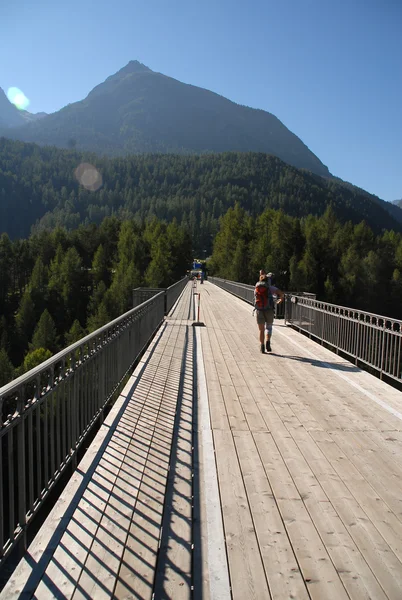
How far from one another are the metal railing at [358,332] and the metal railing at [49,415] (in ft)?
16.8

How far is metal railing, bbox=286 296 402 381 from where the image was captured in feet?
29.5

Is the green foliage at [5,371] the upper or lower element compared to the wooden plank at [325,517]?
lower

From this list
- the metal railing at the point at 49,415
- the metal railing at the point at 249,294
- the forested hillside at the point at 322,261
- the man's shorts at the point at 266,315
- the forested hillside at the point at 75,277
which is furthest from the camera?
the forested hillside at the point at 322,261

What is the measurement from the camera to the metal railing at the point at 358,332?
8.98 metres

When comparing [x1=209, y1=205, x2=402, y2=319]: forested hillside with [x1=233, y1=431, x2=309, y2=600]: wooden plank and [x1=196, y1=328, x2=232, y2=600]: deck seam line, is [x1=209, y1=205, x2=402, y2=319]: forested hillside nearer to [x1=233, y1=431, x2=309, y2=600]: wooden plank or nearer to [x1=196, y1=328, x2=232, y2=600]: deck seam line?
[x1=196, y1=328, x2=232, y2=600]: deck seam line

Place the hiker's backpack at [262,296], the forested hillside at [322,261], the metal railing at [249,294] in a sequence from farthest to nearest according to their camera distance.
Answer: the forested hillside at [322,261] < the metal railing at [249,294] < the hiker's backpack at [262,296]

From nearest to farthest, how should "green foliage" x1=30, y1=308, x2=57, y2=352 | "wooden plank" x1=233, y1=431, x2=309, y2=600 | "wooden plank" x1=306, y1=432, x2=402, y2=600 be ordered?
"wooden plank" x1=233, y1=431, x2=309, y2=600 → "wooden plank" x1=306, y1=432, x2=402, y2=600 → "green foliage" x1=30, y1=308, x2=57, y2=352

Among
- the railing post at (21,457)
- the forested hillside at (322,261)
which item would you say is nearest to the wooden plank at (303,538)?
the railing post at (21,457)

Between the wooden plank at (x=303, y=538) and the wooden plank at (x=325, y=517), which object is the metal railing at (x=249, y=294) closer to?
the wooden plank at (x=325, y=517)

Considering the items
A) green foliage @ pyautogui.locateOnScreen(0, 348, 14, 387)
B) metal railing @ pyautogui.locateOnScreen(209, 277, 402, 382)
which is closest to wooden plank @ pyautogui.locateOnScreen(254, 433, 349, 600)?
metal railing @ pyautogui.locateOnScreen(209, 277, 402, 382)

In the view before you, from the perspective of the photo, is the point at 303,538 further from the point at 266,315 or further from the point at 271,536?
the point at 266,315

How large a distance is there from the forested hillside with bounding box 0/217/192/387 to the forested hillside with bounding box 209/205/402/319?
1493 cm

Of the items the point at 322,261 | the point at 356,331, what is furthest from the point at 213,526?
the point at 322,261

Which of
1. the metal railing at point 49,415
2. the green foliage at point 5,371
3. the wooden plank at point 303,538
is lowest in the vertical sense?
the green foliage at point 5,371
